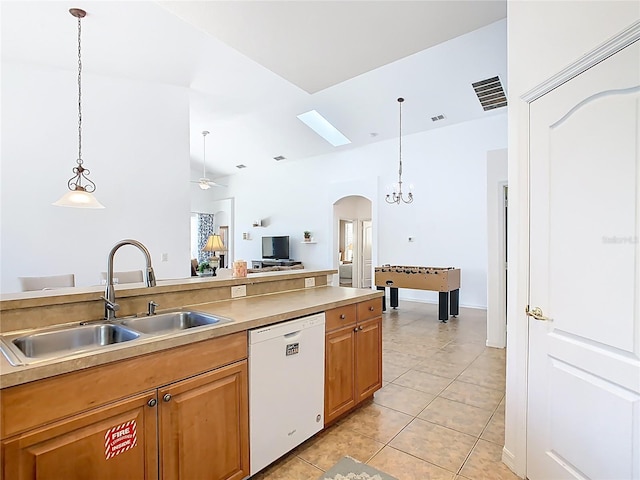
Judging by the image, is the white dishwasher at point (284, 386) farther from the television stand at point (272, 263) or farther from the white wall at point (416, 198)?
the television stand at point (272, 263)

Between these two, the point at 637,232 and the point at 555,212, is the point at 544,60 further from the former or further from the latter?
the point at 637,232

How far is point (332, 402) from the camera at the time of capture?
7.75 ft

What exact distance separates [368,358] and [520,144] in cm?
186

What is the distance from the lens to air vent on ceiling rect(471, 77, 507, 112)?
546 centimetres

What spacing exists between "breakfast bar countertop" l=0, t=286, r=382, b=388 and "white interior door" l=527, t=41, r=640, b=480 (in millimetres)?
1290

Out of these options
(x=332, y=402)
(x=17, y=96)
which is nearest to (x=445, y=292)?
(x=332, y=402)

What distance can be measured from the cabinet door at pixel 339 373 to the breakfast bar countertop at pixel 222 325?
252 mm

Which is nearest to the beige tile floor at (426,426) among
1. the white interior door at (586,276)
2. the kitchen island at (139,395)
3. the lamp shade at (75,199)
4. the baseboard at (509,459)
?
the baseboard at (509,459)

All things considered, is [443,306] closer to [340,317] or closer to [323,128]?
[340,317]

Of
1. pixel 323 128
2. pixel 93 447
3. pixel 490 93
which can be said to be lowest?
pixel 93 447

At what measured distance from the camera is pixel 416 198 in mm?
7656

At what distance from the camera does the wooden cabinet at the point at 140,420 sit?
1126 mm

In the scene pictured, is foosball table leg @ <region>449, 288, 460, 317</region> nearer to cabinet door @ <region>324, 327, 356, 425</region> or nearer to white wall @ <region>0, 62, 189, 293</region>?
cabinet door @ <region>324, 327, 356, 425</region>

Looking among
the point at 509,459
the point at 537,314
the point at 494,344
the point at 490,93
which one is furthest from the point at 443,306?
the point at 537,314
